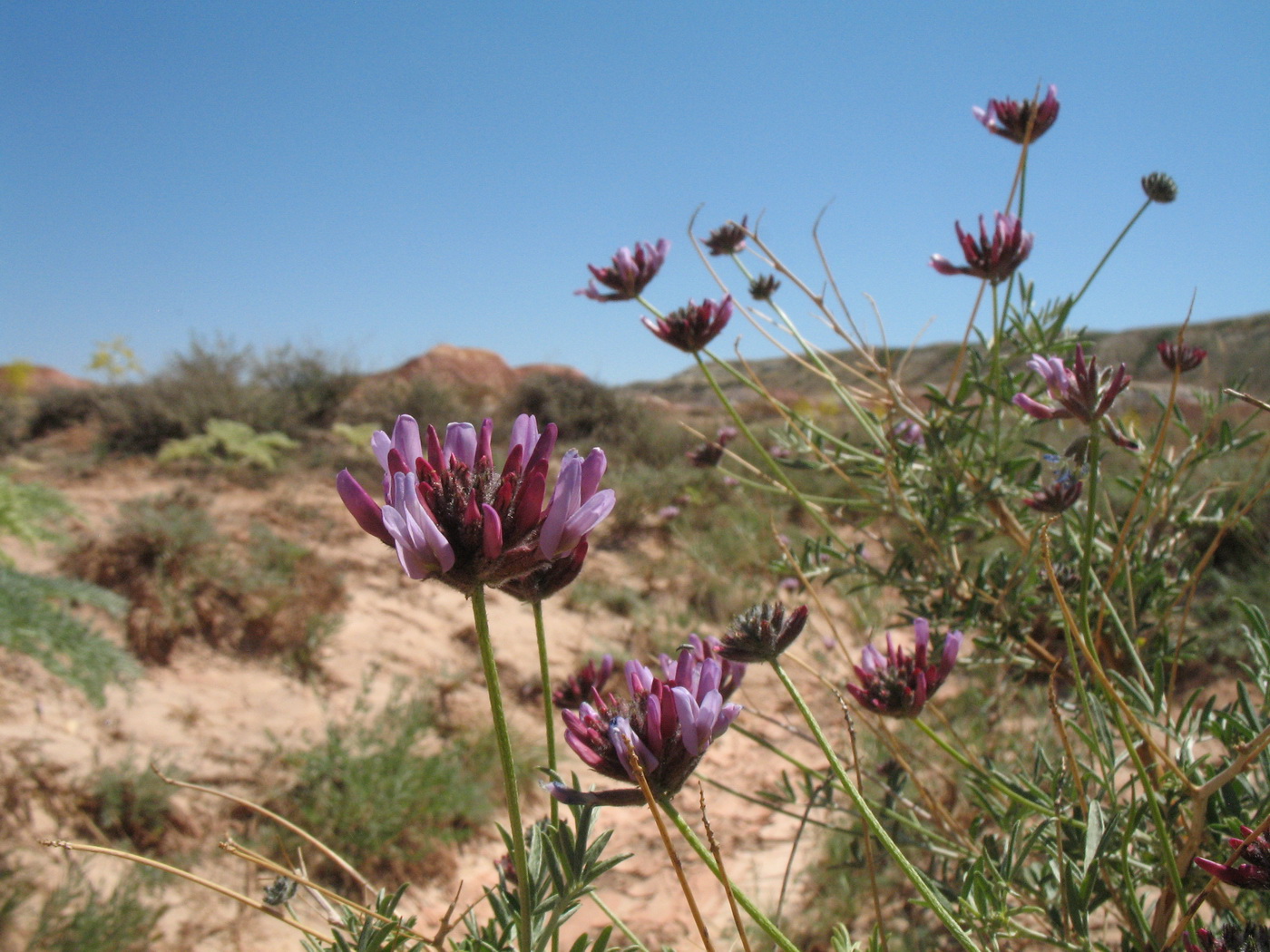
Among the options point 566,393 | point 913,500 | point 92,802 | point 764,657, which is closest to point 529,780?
point 92,802

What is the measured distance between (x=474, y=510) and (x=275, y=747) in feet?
9.43

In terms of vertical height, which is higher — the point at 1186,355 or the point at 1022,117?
the point at 1022,117

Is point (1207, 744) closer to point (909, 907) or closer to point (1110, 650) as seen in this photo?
point (909, 907)

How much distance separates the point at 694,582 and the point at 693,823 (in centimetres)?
215

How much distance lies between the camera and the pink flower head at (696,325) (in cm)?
158

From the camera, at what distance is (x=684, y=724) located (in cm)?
65

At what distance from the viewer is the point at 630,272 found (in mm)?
1736

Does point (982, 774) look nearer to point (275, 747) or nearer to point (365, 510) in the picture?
point (365, 510)

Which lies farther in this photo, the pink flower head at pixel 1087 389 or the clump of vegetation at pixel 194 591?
the clump of vegetation at pixel 194 591

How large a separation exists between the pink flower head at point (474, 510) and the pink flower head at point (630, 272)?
1.14 meters

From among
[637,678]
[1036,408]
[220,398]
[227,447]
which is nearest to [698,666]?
[637,678]

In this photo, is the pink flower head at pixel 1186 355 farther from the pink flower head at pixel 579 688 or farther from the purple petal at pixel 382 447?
the purple petal at pixel 382 447

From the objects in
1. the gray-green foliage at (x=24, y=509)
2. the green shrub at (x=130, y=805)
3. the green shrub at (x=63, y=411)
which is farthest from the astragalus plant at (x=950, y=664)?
the green shrub at (x=63, y=411)

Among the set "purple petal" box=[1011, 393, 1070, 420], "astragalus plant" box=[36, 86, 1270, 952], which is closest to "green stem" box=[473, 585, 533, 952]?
"astragalus plant" box=[36, 86, 1270, 952]
